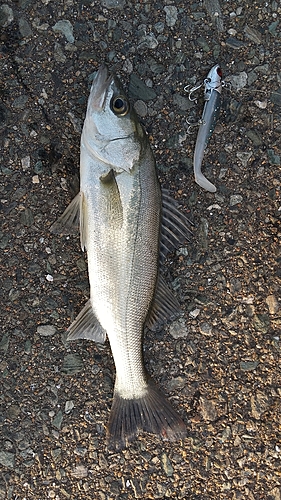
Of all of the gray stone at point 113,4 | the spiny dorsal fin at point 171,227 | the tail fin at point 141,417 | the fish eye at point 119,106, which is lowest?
the tail fin at point 141,417

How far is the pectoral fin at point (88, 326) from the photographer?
270 cm

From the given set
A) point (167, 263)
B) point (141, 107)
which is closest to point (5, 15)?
point (141, 107)

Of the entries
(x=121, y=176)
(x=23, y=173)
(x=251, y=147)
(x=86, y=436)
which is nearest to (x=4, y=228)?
(x=23, y=173)

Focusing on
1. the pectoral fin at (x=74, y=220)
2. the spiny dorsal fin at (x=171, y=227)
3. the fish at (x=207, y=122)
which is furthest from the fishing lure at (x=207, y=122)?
the pectoral fin at (x=74, y=220)

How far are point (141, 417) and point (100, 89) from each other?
6.44 feet

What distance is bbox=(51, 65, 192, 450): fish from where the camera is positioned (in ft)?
8.25

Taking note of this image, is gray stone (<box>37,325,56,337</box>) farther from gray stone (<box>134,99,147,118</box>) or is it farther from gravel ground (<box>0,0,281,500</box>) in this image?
gray stone (<box>134,99,147,118</box>)

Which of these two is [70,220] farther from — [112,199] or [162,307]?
[162,307]

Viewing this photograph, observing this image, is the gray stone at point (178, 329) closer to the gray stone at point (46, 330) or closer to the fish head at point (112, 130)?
the gray stone at point (46, 330)

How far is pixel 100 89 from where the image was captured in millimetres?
2547

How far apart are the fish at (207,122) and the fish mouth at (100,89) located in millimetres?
688

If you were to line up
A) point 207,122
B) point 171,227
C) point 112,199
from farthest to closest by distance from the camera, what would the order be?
point 207,122 → point 171,227 → point 112,199

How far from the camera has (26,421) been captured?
290 centimetres

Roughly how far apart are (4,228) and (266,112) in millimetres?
1892
